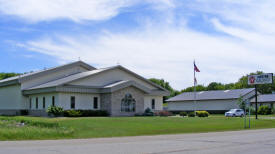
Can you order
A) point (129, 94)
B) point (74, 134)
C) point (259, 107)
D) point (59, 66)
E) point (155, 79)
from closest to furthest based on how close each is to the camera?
point (74, 134) < point (129, 94) < point (59, 66) < point (259, 107) < point (155, 79)

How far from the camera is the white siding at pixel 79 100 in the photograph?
4116 centimetres

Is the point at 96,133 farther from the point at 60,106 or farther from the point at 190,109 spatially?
the point at 190,109

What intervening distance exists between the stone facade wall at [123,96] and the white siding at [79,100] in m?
2.73

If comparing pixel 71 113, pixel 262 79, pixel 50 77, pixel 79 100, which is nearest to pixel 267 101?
pixel 262 79

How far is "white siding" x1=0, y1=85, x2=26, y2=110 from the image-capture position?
45.9 metres

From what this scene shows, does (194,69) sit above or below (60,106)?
above

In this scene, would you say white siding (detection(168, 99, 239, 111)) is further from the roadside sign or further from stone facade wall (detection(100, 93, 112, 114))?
stone facade wall (detection(100, 93, 112, 114))

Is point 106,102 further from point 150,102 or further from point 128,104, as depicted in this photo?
point 150,102

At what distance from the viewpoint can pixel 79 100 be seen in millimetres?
42969

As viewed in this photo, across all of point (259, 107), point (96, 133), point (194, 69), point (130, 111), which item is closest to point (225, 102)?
point (259, 107)

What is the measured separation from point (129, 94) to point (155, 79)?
83.7 m

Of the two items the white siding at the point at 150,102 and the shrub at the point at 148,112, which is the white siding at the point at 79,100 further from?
the white siding at the point at 150,102

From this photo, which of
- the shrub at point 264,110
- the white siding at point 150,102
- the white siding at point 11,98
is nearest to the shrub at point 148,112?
the white siding at point 150,102

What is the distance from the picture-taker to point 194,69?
46625 mm
